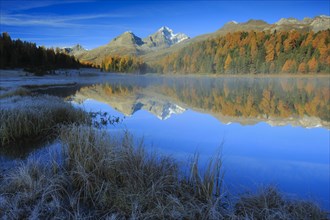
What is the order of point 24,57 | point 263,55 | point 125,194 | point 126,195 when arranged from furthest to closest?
point 263,55 → point 24,57 → point 125,194 → point 126,195

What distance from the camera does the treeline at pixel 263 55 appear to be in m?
87.4

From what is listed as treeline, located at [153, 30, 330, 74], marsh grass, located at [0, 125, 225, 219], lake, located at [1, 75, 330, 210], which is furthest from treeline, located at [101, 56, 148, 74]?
marsh grass, located at [0, 125, 225, 219]

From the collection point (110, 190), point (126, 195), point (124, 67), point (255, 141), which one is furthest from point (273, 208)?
point (124, 67)

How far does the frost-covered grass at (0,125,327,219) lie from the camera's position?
4293mm

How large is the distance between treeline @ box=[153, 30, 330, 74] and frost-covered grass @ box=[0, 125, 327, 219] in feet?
294

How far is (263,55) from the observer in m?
99.8

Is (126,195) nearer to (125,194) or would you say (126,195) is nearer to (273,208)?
(125,194)

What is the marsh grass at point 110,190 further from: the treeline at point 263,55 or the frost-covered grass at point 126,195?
the treeline at point 263,55

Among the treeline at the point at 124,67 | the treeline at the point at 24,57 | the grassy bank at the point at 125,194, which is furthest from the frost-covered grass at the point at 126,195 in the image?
the treeline at the point at 124,67

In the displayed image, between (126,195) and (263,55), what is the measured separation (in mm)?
103966

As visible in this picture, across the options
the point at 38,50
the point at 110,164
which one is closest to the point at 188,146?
the point at 110,164

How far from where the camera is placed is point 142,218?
4.16 metres

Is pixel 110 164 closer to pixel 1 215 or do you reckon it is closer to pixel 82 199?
pixel 82 199

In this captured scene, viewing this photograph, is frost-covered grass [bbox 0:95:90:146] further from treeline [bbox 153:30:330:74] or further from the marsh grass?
treeline [bbox 153:30:330:74]
